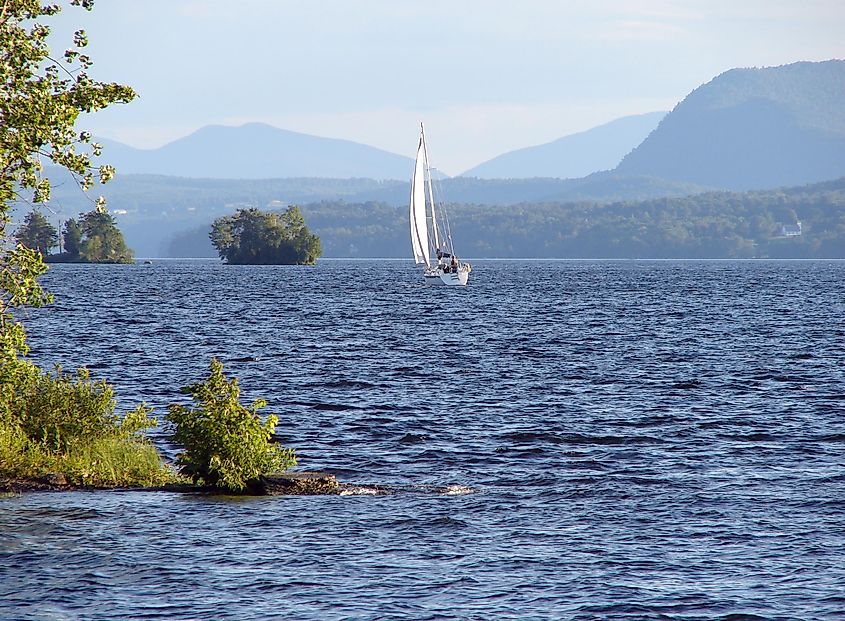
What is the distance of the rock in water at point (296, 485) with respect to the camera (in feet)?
88.3

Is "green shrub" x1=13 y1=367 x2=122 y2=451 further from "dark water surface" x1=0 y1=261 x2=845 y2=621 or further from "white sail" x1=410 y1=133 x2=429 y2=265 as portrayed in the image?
"white sail" x1=410 y1=133 x2=429 y2=265

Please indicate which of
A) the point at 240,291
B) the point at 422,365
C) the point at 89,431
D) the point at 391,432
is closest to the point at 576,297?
the point at 240,291

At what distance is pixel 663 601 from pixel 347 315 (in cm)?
8435

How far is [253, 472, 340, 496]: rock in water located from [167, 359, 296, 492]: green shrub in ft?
1.05

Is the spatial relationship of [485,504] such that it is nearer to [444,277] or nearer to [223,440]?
[223,440]

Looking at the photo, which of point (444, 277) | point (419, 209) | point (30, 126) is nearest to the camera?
point (30, 126)

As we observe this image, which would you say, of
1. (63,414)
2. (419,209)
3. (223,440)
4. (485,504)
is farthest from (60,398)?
(419,209)

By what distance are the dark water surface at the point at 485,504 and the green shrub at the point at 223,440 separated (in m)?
0.73

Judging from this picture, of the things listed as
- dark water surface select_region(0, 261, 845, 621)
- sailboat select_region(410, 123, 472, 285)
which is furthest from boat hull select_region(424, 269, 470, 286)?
dark water surface select_region(0, 261, 845, 621)

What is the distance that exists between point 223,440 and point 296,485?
2362mm

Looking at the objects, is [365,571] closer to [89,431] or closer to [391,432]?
[89,431]

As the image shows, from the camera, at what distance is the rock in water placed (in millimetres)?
26906

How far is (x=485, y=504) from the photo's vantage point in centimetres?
2648

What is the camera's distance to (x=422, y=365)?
2339 inches
